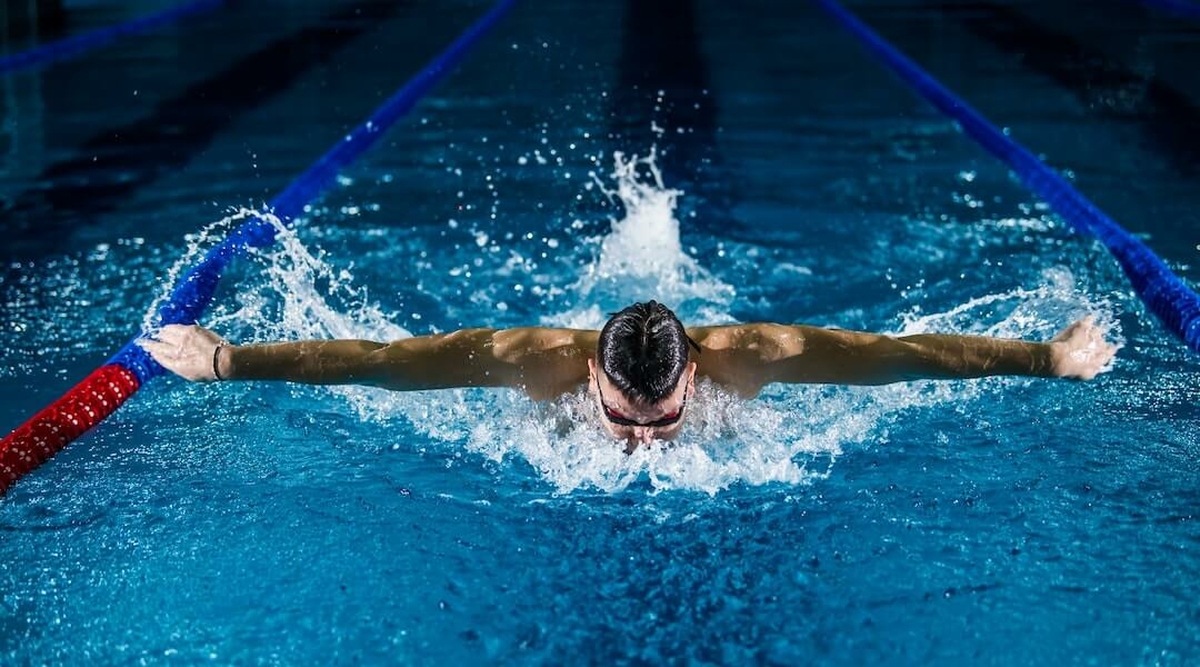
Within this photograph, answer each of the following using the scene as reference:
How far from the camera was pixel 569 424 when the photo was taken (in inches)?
99.3

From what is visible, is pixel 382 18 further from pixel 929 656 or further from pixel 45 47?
pixel 929 656

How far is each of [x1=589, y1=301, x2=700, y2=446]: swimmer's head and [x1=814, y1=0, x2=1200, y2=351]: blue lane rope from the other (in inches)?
61.6

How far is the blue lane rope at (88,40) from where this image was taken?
23.7ft

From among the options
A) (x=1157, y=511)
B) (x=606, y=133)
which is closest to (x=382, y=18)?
(x=606, y=133)

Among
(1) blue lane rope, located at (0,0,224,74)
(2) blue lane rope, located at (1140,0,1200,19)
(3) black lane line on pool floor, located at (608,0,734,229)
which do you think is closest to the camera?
(3) black lane line on pool floor, located at (608,0,734,229)

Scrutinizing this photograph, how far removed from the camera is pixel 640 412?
2.13 metres

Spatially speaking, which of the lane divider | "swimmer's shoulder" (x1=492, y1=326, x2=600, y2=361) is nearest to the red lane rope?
the lane divider

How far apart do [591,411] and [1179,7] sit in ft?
23.7

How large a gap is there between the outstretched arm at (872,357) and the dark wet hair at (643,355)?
27 cm

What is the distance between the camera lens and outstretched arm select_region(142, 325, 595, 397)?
8.00ft

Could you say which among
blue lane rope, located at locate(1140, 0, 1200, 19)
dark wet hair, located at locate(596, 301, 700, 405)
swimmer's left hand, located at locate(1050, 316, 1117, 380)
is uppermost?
blue lane rope, located at locate(1140, 0, 1200, 19)

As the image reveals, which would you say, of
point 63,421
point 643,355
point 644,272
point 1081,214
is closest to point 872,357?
point 643,355

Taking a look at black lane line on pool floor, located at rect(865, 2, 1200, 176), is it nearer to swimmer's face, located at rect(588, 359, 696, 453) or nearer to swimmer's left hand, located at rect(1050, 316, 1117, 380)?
swimmer's left hand, located at rect(1050, 316, 1117, 380)

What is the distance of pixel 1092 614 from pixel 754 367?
75 centimetres
